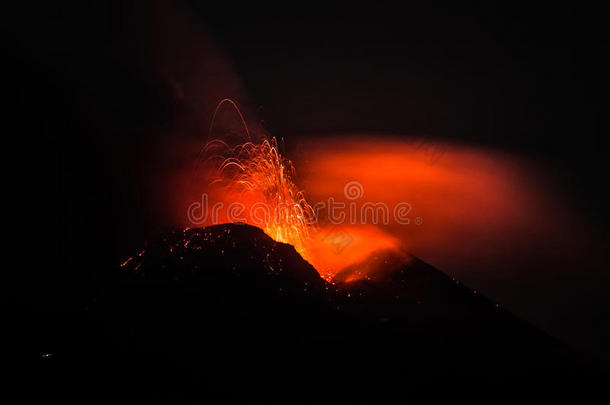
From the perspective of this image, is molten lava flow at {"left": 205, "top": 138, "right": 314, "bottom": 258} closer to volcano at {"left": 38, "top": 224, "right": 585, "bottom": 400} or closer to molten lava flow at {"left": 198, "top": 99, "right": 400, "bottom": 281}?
molten lava flow at {"left": 198, "top": 99, "right": 400, "bottom": 281}

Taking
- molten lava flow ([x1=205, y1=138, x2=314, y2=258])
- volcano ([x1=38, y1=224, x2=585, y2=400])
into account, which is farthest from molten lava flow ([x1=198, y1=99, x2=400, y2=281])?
volcano ([x1=38, y1=224, x2=585, y2=400])

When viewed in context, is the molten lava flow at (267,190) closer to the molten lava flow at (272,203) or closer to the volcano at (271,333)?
the molten lava flow at (272,203)

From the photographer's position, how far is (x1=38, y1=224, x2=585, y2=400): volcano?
11.9 feet

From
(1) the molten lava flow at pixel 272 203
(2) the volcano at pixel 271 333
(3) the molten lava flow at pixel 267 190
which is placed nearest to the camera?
(2) the volcano at pixel 271 333

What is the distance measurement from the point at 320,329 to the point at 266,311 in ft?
2.12

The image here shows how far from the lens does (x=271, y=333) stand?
4207 mm

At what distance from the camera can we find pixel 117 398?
3262 mm

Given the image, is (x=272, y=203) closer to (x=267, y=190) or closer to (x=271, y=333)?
(x=267, y=190)

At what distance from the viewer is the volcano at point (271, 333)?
3.62 meters

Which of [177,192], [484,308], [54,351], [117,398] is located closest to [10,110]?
[177,192]

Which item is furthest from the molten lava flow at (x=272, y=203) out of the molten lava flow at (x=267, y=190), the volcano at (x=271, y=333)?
the volcano at (x=271, y=333)

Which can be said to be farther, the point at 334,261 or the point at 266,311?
the point at 334,261

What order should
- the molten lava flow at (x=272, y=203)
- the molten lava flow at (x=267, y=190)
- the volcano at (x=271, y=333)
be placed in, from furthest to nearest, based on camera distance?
the molten lava flow at (x=267, y=190), the molten lava flow at (x=272, y=203), the volcano at (x=271, y=333)

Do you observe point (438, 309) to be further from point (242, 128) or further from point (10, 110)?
point (10, 110)
